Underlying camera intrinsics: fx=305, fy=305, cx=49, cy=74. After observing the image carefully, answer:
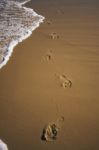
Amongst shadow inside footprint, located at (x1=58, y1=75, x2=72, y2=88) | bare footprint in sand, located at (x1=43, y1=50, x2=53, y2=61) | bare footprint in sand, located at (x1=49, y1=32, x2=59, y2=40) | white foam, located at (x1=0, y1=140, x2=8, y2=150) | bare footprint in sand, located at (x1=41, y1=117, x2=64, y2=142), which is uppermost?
bare footprint in sand, located at (x1=49, y1=32, x2=59, y2=40)

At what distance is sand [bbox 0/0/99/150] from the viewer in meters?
3.86

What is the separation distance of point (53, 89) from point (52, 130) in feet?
3.15

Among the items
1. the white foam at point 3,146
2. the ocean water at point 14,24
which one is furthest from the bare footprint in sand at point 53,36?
the white foam at point 3,146

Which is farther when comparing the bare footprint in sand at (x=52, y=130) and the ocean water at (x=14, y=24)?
the ocean water at (x=14, y=24)

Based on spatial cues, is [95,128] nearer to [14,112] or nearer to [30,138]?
[30,138]

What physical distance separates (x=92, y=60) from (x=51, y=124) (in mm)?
1990

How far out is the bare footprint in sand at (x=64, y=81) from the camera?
4.86m

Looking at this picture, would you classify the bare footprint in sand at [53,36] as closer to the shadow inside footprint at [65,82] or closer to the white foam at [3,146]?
the shadow inside footprint at [65,82]

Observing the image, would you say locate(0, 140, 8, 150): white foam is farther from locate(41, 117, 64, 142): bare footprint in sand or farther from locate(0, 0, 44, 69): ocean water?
locate(0, 0, 44, 69): ocean water

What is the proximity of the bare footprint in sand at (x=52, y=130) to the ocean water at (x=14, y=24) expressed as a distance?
1933 mm

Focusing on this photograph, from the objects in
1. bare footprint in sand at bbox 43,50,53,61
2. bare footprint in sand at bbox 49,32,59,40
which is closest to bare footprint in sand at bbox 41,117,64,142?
bare footprint in sand at bbox 43,50,53,61

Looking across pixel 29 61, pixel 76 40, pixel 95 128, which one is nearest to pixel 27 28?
pixel 76 40

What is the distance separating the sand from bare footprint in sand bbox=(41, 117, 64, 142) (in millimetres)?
52

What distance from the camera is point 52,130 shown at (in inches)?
156
